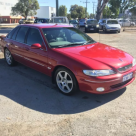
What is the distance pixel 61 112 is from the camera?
10.8ft

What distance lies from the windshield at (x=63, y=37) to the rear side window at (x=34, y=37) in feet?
0.67

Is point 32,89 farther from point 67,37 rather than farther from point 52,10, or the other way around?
point 52,10

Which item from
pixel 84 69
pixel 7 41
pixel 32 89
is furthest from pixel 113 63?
pixel 7 41

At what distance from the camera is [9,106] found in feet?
11.6

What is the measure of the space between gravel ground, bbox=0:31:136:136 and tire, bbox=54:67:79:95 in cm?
15

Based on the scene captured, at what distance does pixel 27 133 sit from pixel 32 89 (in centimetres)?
172

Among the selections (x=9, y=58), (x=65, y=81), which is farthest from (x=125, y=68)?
(x=9, y=58)

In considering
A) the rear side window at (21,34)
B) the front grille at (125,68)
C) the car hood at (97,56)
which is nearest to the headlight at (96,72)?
the car hood at (97,56)

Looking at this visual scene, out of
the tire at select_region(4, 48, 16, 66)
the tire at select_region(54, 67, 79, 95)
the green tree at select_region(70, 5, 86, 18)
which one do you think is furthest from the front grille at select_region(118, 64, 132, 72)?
the green tree at select_region(70, 5, 86, 18)

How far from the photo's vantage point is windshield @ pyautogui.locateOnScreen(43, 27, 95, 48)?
445 cm

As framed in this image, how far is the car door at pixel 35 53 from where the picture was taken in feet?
14.3

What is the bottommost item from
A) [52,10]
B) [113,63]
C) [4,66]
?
[4,66]

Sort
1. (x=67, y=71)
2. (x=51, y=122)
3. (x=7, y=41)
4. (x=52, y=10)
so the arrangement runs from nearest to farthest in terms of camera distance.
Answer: (x=51, y=122), (x=67, y=71), (x=7, y=41), (x=52, y=10)

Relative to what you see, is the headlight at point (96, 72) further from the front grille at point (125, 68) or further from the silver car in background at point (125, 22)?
the silver car in background at point (125, 22)
